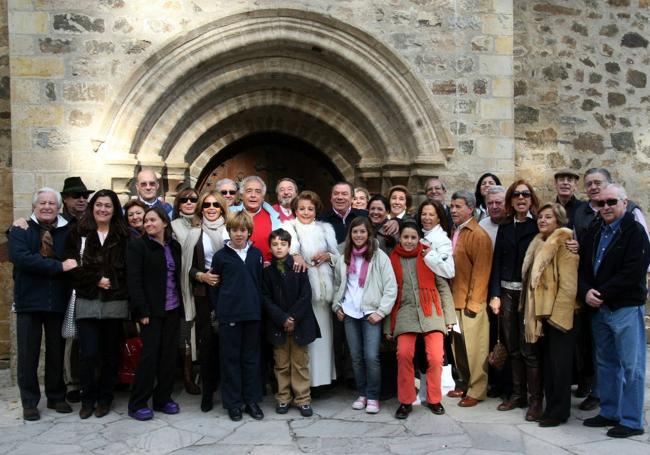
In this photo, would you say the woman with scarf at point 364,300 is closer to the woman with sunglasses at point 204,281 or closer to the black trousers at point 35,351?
the woman with sunglasses at point 204,281

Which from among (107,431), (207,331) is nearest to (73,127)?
(207,331)

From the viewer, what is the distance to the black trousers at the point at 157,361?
4523 mm

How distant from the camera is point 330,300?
4855mm

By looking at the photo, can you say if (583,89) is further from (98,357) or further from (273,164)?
(98,357)

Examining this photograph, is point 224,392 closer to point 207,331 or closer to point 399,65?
point 207,331

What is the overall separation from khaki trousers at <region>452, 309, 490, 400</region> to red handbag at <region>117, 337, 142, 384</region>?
2.37m

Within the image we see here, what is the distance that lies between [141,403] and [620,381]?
10.3 ft

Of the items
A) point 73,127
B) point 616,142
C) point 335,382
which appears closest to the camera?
point 335,382

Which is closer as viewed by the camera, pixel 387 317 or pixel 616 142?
pixel 387 317

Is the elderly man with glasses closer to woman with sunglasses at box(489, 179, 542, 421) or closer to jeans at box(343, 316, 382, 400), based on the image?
jeans at box(343, 316, 382, 400)

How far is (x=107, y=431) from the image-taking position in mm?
4332

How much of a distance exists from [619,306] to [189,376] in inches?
123

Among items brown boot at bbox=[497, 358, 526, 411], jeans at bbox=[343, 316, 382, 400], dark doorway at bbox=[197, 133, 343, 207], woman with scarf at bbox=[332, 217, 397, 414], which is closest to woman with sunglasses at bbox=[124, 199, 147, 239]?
woman with scarf at bbox=[332, 217, 397, 414]

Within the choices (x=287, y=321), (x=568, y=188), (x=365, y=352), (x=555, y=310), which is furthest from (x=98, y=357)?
(x=568, y=188)
